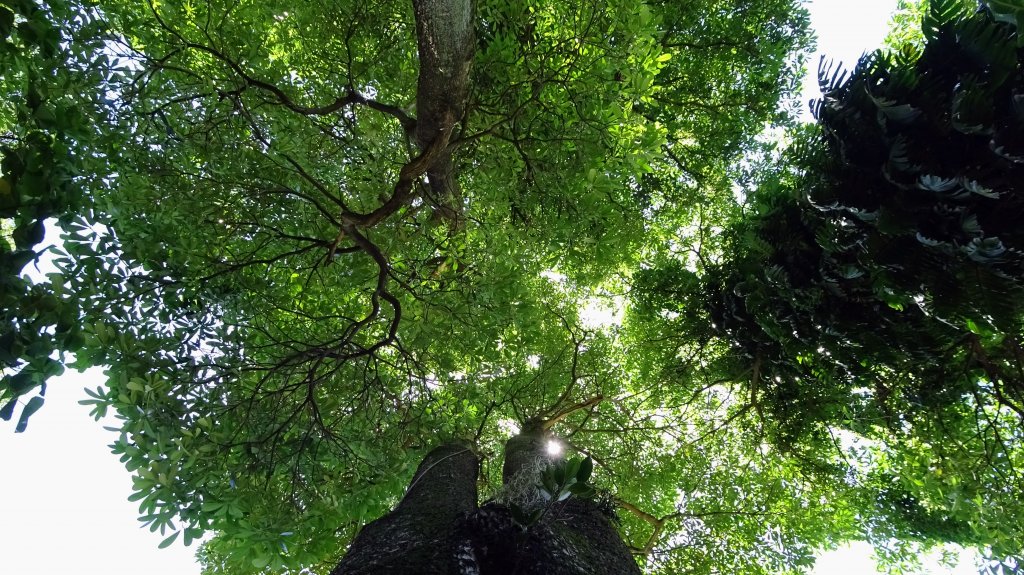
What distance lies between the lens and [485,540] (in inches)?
102

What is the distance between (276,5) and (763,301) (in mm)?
5234

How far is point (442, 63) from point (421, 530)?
9.95ft

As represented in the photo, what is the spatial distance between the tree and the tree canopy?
22 mm

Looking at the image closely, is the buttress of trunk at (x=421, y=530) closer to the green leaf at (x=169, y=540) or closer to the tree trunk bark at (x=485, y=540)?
the tree trunk bark at (x=485, y=540)

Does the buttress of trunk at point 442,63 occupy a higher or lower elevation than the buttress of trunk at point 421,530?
higher

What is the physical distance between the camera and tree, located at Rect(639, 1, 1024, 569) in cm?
272

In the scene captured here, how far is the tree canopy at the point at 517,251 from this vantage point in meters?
2.88

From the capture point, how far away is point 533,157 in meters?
4.19

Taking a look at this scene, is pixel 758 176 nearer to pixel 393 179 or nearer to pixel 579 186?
pixel 579 186

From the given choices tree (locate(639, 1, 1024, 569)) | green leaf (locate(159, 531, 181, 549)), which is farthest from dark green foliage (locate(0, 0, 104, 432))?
tree (locate(639, 1, 1024, 569))

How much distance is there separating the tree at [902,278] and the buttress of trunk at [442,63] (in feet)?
8.33

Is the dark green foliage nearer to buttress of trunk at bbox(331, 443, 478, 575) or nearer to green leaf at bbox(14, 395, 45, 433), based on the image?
green leaf at bbox(14, 395, 45, 433)

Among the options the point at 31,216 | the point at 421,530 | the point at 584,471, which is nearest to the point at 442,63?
the point at 31,216

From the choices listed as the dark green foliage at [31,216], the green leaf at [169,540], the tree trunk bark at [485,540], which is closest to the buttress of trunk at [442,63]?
the dark green foliage at [31,216]
